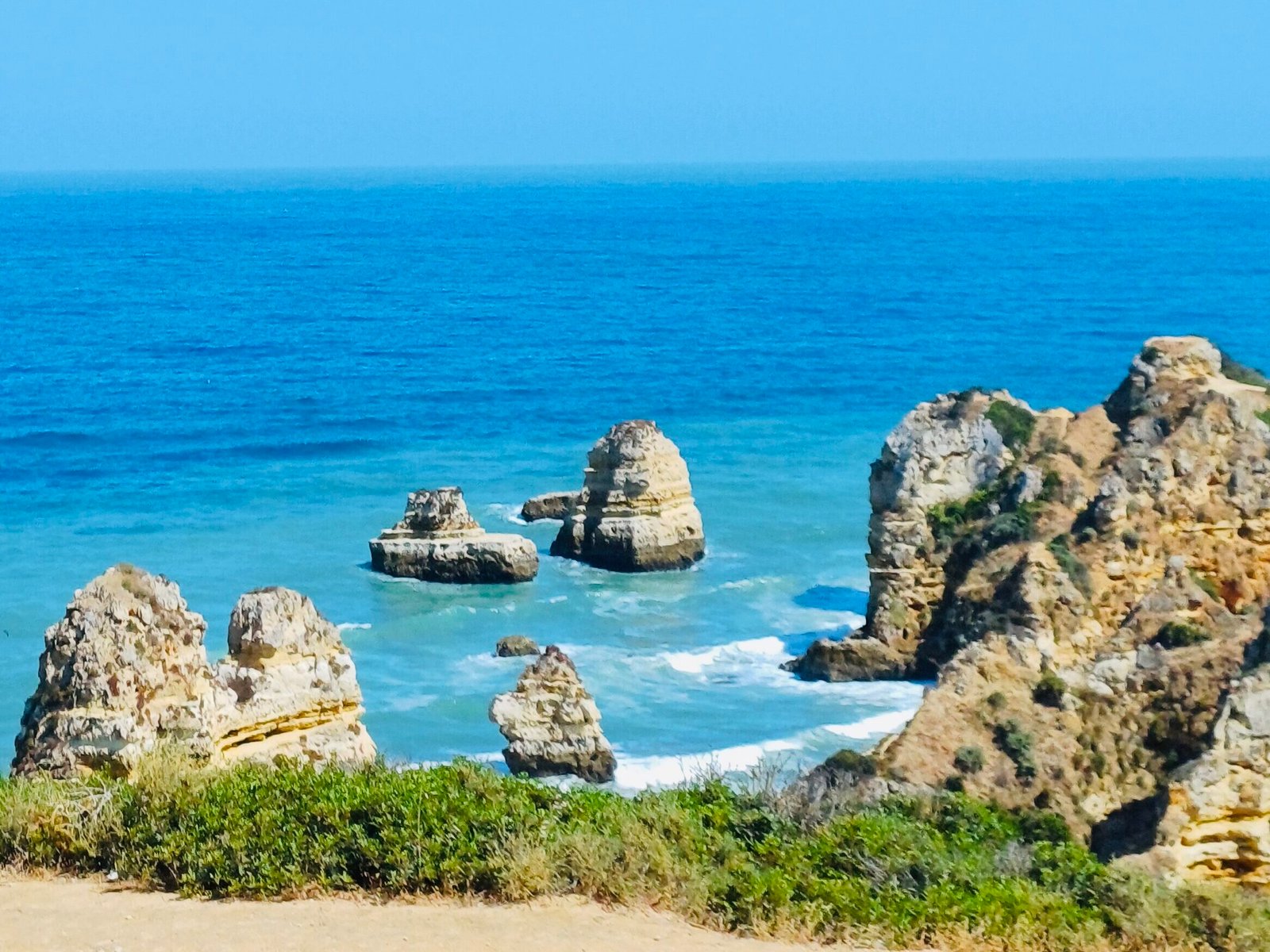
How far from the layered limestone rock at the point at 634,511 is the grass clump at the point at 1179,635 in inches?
821

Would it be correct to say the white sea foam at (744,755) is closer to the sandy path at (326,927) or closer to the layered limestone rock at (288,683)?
the layered limestone rock at (288,683)

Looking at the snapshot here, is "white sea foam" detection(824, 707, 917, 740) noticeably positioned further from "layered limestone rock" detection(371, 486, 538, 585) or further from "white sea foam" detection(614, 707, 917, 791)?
"layered limestone rock" detection(371, 486, 538, 585)

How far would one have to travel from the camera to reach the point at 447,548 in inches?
1666

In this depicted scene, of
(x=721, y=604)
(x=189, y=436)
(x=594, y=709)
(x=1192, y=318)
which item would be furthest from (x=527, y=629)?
(x=1192, y=318)

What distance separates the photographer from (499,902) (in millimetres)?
12875

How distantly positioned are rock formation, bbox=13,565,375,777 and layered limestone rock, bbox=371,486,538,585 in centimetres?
2229

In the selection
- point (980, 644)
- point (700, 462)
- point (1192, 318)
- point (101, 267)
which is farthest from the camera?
point (101, 267)

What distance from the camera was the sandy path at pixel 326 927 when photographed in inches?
472

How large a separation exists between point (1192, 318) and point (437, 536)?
75032 mm

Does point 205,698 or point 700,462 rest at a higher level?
point 205,698

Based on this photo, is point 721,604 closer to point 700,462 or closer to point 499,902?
point 700,462

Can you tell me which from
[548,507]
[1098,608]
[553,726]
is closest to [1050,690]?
[1098,608]

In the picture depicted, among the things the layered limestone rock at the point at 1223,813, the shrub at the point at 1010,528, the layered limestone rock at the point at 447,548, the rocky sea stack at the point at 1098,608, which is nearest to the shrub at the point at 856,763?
the rocky sea stack at the point at 1098,608

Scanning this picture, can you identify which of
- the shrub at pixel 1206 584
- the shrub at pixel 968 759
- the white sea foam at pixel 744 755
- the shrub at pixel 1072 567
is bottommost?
the white sea foam at pixel 744 755
